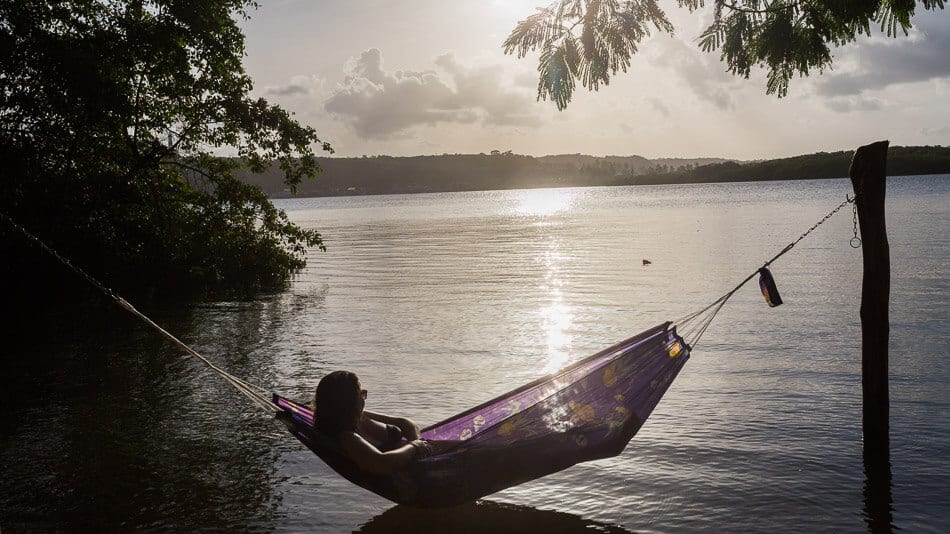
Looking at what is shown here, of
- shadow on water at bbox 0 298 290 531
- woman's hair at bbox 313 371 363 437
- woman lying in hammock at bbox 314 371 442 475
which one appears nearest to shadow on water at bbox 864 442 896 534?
woman lying in hammock at bbox 314 371 442 475

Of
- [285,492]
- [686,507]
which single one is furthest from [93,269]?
[686,507]

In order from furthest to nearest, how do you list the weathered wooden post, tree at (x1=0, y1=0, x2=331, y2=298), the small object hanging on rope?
1. tree at (x1=0, y1=0, x2=331, y2=298)
2. the small object hanging on rope
3. the weathered wooden post

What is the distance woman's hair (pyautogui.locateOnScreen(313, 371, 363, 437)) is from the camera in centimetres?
540

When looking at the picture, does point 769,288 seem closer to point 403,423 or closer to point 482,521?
point 482,521

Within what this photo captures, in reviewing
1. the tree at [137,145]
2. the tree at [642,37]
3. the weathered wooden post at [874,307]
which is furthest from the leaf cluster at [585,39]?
the tree at [137,145]

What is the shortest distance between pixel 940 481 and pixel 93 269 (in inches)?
761

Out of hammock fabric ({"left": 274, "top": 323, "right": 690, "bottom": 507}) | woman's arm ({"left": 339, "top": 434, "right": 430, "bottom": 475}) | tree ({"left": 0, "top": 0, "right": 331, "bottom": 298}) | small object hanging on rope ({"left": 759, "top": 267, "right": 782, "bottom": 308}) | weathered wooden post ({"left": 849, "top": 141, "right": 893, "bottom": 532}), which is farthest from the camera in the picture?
tree ({"left": 0, "top": 0, "right": 331, "bottom": 298})

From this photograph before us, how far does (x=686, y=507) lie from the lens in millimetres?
6148

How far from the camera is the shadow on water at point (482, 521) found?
5.86 metres

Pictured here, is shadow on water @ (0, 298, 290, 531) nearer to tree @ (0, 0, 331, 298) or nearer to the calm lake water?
the calm lake water

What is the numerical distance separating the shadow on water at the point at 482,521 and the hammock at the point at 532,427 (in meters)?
0.45

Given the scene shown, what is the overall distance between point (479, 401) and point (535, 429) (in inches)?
156

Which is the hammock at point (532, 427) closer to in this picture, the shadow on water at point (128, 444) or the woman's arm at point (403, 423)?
the woman's arm at point (403, 423)

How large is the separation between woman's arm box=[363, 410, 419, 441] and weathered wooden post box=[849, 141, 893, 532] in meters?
4.07
